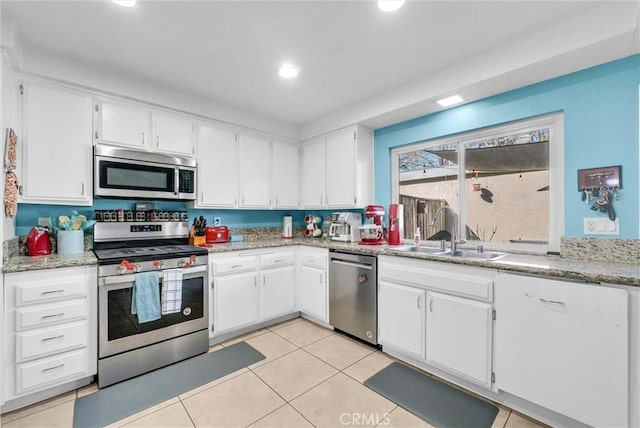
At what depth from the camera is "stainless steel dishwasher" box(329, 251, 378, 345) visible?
2551mm

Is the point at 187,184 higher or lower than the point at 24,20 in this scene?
lower

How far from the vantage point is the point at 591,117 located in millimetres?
1948

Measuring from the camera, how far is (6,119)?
1.88m

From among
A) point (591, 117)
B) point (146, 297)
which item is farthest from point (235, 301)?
point (591, 117)

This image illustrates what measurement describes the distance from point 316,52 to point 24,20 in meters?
1.91

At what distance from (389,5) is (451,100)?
3.98 feet

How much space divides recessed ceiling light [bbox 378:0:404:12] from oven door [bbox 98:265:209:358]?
239 cm

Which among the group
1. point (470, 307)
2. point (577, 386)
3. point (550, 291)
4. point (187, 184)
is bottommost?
point (577, 386)

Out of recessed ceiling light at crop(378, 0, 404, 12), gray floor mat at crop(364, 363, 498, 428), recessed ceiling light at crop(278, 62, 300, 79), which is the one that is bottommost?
gray floor mat at crop(364, 363, 498, 428)

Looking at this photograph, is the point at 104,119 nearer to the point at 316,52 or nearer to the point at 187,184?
the point at 187,184

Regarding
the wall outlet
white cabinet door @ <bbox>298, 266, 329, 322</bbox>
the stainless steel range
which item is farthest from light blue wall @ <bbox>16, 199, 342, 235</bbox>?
the wall outlet

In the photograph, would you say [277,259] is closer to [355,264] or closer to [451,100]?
[355,264]

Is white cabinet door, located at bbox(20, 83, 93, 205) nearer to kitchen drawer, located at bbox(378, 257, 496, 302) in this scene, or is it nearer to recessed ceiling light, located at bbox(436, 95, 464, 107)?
kitchen drawer, located at bbox(378, 257, 496, 302)

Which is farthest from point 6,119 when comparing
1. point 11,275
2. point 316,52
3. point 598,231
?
point 598,231
